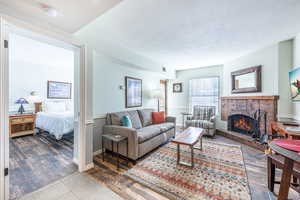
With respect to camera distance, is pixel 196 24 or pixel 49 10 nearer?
pixel 49 10

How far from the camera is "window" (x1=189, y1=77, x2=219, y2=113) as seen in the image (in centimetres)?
476

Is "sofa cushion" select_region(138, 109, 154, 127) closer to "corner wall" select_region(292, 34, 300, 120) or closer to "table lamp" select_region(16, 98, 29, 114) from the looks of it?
"corner wall" select_region(292, 34, 300, 120)

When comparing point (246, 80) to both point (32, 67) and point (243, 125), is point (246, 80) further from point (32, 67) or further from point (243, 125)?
point (32, 67)

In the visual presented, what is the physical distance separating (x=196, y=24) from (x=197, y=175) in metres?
2.51

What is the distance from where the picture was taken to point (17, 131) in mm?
3939

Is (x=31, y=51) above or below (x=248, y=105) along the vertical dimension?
above

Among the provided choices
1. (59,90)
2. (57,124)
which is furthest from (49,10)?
(59,90)

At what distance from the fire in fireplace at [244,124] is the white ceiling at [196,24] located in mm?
2013

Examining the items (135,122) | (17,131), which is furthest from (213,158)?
(17,131)

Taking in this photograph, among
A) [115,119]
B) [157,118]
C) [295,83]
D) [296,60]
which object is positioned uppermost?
[296,60]

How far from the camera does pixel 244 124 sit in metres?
3.84

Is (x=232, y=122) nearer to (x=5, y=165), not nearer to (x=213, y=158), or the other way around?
(x=213, y=158)

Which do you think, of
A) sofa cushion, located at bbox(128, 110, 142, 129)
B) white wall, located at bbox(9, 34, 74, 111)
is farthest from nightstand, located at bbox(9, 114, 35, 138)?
sofa cushion, located at bbox(128, 110, 142, 129)

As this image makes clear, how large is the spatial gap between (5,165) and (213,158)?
3.26 m
